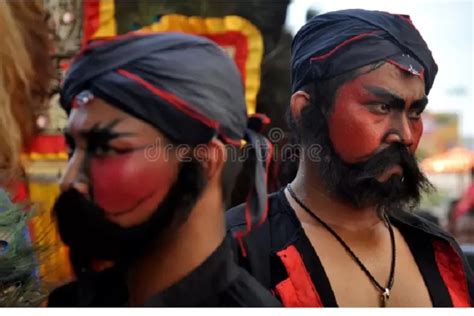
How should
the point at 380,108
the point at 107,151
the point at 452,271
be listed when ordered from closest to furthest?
the point at 107,151
the point at 380,108
the point at 452,271

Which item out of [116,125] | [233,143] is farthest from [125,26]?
[233,143]

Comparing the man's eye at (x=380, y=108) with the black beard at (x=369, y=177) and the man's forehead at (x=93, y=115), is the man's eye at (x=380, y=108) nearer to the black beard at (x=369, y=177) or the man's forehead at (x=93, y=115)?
the black beard at (x=369, y=177)

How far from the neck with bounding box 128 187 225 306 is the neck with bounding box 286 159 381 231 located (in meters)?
0.26

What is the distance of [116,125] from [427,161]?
95 cm

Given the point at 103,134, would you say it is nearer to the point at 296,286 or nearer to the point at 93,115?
the point at 93,115

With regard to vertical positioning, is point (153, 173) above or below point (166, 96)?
below

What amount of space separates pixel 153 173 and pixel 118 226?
0.19 m

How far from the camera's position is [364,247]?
7.64 ft

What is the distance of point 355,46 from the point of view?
7.40 feet

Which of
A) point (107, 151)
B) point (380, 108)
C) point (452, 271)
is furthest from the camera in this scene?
point (452, 271)

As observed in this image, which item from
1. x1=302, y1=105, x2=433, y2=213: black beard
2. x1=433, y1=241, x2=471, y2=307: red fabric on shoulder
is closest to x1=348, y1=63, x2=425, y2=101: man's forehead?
x1=302, y1=105, x2=433, y2=213: black beard

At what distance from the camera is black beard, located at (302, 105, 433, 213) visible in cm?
225

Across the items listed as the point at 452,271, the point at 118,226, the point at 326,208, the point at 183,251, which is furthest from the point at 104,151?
the point at 452,271

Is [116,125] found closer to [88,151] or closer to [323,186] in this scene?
[88,151]
